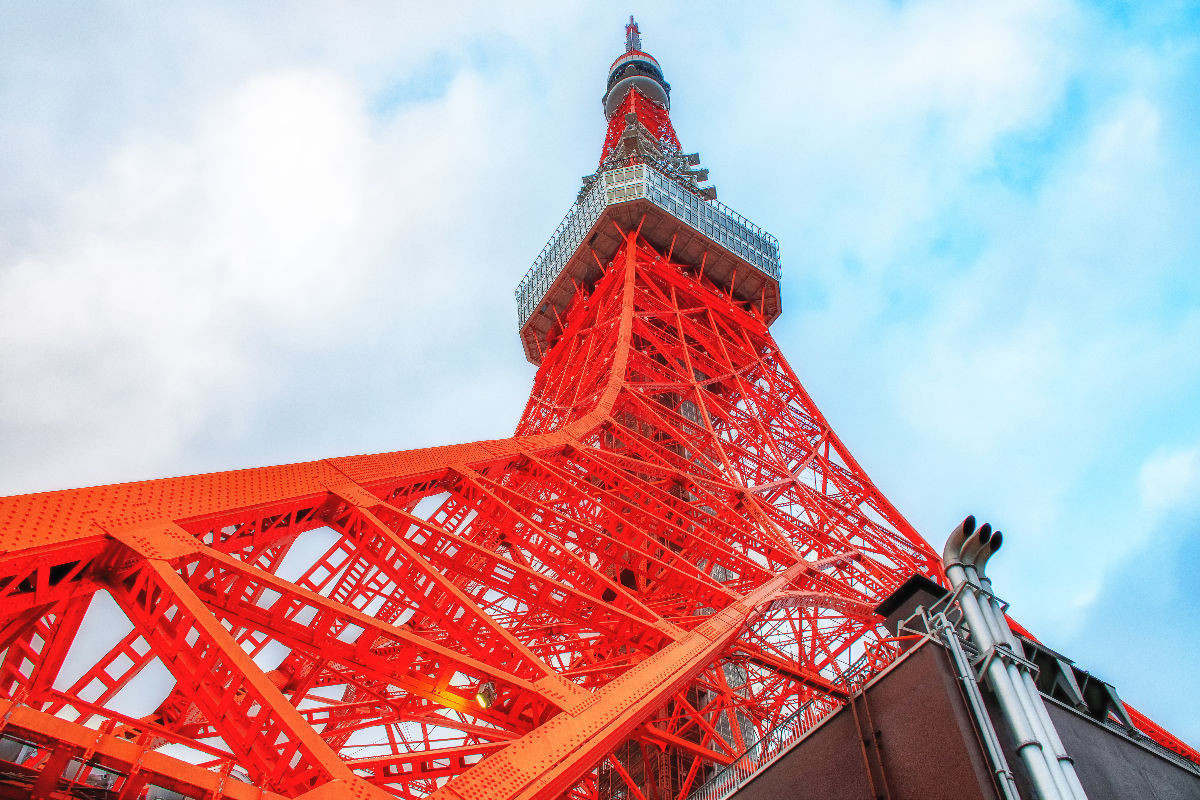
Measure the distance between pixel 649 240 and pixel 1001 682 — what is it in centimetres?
2066

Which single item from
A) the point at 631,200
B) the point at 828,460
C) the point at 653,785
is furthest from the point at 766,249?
the point at 653,785

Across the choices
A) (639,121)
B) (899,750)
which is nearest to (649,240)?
(639,121)

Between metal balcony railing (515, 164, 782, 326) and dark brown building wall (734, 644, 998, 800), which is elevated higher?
metal balcony railing (515, 164, 782, 326)

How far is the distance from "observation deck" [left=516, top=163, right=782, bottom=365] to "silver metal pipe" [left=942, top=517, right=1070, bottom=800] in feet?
63.6

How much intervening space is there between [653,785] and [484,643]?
7.45m

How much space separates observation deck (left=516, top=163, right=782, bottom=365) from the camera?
24609 mm

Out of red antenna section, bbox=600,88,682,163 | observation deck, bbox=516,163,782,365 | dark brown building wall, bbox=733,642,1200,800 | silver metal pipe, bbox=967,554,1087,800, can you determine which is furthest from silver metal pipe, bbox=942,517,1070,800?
red antenna section, bbox=600,88,682,163

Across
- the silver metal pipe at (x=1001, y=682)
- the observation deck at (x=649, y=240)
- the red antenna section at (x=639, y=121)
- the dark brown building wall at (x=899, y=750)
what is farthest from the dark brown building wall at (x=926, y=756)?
the red antenna section at (x=639, y=121)

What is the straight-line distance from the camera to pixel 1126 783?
6863 mm

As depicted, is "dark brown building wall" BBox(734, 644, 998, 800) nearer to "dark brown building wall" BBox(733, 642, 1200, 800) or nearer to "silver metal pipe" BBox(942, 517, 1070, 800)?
"dark brown building wall" BBox(733, 642, 1200, 800)

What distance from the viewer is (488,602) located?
37.7 ft

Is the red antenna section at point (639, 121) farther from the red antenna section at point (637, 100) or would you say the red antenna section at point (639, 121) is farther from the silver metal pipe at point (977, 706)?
the silver metal pipe at point (977, 706)

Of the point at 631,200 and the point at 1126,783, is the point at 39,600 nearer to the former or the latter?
the point at 1126,783

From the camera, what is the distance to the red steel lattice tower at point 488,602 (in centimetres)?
386
